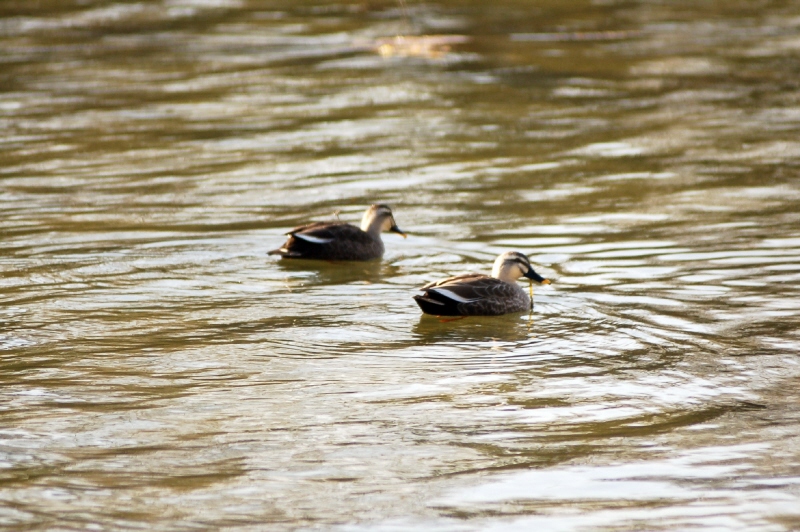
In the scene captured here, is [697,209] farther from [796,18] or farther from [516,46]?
[796,18]

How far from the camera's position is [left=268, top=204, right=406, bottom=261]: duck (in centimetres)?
1264

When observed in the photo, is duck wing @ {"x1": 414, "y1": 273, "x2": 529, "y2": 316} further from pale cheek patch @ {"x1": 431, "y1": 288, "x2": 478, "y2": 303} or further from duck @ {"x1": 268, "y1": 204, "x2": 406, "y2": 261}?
duck @ {"x1": 268, "y1": 204, "x2": 406, "y2": 261}

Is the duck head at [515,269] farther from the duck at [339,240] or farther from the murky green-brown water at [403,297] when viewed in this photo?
the duck at [339,240]

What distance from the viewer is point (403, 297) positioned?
11508mm

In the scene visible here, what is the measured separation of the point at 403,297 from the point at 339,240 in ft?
5.00

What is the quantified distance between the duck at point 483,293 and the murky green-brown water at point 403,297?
164 mm

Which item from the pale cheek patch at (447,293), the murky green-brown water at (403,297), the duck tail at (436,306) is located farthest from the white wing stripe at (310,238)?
the pale cheek patch at (447,293)

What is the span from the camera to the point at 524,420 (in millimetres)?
8328


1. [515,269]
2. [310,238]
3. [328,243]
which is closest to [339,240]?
[328,243]

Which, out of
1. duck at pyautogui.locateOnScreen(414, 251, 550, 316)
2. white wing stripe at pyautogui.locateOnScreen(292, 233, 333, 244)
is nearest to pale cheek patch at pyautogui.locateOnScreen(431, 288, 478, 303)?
duck at pyautogui.locateOnScreen(414, 251, 550, 316)

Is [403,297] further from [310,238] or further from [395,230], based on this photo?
[395,230]

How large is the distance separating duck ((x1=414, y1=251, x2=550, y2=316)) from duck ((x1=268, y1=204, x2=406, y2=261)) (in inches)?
78.8

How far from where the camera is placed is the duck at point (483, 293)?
10.6 meters

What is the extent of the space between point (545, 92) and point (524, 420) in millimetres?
14211
